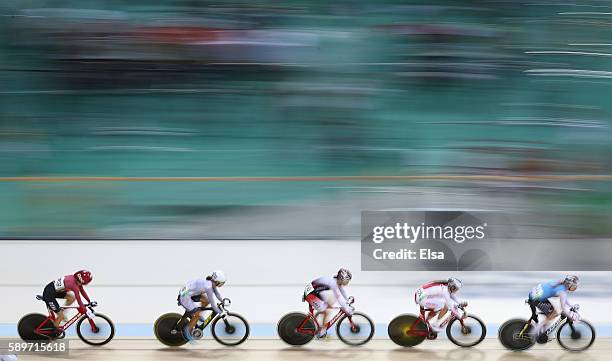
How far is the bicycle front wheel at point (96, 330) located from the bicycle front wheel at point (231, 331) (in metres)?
0.54

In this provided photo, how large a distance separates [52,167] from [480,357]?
12.1 ft

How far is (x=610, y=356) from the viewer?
3619 millimetres

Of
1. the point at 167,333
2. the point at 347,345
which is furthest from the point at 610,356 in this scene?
the point at 167,333

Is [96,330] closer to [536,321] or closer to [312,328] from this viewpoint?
[312,328]

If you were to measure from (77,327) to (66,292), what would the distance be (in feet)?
0.62

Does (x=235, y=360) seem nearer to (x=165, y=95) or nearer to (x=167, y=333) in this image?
(x=167, y=333)

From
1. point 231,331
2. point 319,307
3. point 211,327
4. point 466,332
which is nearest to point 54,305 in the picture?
point 211,327

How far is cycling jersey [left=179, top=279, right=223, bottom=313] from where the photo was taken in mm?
3570

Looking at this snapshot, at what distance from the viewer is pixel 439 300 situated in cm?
365

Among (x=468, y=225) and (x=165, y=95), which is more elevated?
(x=165, y=95)

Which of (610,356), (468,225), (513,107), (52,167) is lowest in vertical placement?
(610,356)
